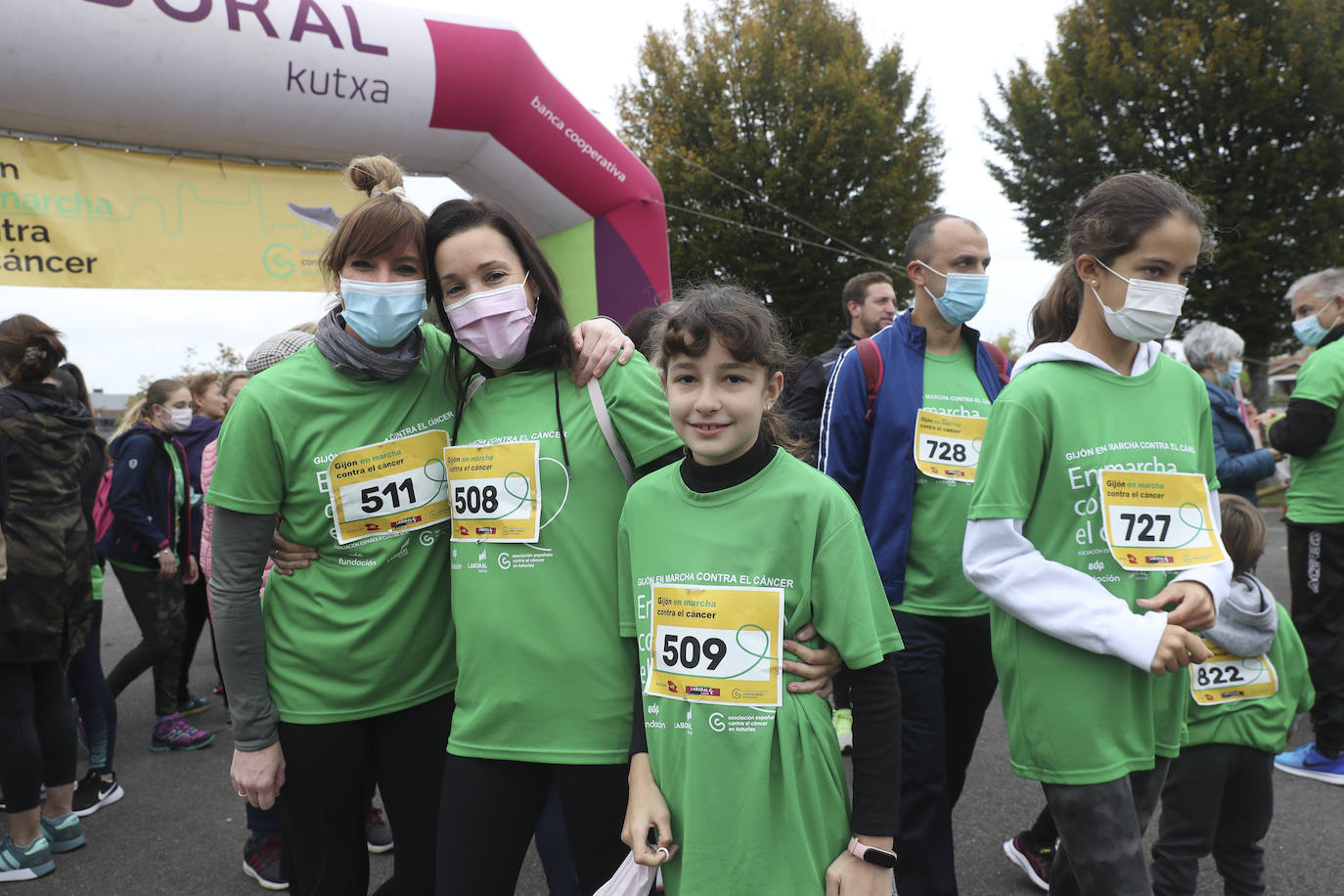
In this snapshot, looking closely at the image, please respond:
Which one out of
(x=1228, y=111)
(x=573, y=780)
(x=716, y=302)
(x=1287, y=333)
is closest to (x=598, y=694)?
(x=573, y=780)

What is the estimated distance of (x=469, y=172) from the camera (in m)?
6.19

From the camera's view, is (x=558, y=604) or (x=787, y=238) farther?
(x=787, y=238)

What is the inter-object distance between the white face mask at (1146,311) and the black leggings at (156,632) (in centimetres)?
481

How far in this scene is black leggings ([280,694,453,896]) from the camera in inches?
82.5

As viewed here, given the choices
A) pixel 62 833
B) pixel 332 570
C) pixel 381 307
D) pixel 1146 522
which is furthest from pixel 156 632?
pixel 1146 522

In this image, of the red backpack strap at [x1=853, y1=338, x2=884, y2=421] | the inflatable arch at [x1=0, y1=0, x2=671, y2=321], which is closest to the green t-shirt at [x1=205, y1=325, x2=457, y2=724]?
the red backpack strap at [x1=853, y1=338, x2=884, y2=421]

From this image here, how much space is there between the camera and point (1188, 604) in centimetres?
179

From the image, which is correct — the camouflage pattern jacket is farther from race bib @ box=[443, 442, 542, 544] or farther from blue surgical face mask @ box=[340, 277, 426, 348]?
race bib @ box=[443, 442, 542, 544]

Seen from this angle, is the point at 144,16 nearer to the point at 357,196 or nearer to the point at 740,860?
the point at 357,196

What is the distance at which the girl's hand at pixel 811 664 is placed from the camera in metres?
1.65

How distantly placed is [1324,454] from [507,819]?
414 cm

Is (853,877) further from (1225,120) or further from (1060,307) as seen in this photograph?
(1225,120)

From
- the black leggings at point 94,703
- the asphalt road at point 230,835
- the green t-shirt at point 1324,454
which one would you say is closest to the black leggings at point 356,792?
the asphalt road at point 230,835

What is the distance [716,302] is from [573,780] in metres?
1.02
